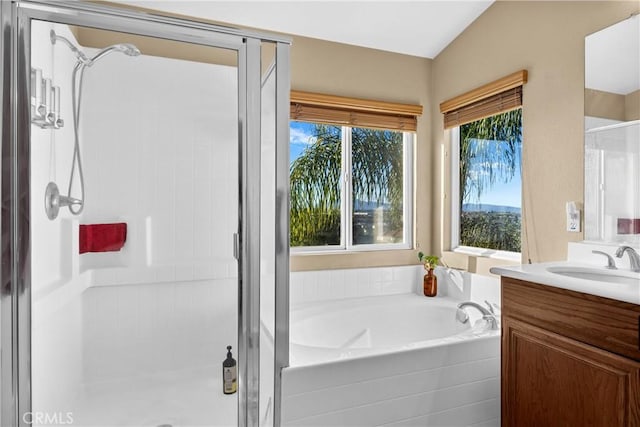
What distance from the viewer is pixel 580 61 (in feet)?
6.11

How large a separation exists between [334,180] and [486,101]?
1134 mm

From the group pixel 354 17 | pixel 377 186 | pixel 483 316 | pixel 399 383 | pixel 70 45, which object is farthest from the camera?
pixel 377 186

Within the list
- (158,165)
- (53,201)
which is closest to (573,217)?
(158,165)

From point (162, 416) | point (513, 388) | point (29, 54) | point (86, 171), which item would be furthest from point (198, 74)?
point (513, 388)

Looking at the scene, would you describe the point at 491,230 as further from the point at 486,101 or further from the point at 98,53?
the point at 98,53

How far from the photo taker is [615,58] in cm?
171

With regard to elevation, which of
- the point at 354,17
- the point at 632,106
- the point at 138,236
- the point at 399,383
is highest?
the point at 354,17

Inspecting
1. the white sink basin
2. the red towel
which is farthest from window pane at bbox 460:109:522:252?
the red towel

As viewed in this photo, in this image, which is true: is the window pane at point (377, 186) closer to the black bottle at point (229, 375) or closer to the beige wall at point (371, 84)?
the beige wall at point (371, 84)

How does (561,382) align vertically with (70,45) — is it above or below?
below

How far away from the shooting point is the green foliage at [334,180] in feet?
8.58

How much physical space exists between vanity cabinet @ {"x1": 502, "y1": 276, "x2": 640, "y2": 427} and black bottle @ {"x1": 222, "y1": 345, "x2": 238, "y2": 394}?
3.73ft

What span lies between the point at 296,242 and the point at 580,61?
192cm

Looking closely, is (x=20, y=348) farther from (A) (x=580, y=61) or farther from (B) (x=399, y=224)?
(A) (x=580, y=61)
